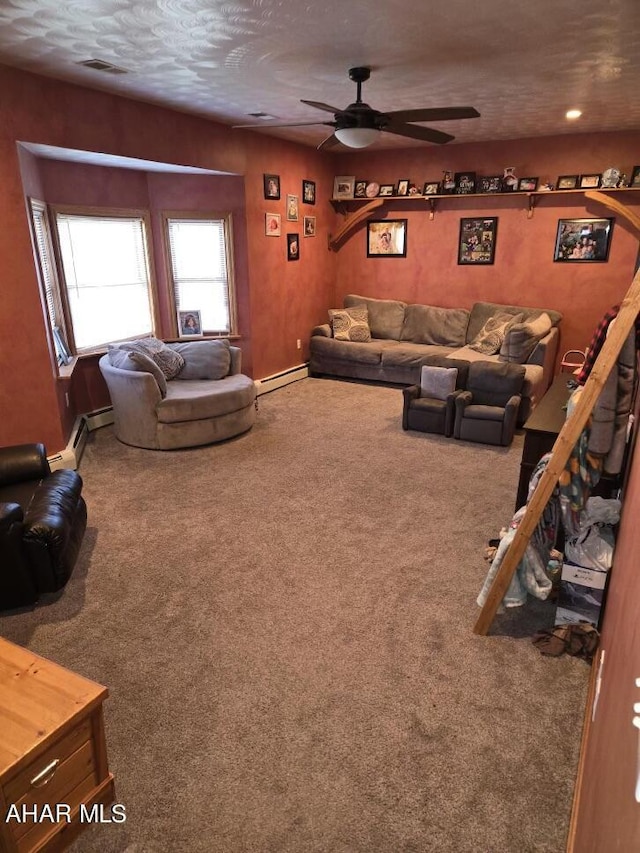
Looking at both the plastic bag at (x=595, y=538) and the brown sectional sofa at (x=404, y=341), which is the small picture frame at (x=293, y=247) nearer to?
the brown sectional sofa at (x=404, y=341)

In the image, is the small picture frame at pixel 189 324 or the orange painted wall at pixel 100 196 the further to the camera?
the small picture frame at pixel 189 324

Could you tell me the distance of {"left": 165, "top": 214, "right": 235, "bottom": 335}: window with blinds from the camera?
629 centimetres

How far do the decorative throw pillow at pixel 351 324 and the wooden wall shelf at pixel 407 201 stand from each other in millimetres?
1140

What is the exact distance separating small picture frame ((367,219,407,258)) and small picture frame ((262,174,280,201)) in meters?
1.76

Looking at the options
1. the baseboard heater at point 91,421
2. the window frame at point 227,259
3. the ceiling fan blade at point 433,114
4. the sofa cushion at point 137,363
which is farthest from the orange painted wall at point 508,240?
the sofa cushion at point 137,363

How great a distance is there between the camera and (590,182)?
639 centimetres

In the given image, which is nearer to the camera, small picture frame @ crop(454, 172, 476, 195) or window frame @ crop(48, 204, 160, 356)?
window frame @ crop(48, 204, 160, 356)

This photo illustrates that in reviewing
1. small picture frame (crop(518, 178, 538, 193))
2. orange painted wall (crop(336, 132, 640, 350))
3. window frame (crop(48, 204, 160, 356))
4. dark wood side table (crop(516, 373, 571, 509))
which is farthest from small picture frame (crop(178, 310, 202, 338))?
dark wood side table (crop(516, 373, 571, 509))

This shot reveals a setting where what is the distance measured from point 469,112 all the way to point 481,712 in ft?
10.6

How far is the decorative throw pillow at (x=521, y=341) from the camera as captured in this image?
19.4 ft

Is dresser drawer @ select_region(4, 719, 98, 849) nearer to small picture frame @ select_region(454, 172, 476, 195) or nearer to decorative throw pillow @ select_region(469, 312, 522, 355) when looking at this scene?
decorative throw pillow @ select_region(469, 312, 522, 355)

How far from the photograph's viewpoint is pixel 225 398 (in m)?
5.16

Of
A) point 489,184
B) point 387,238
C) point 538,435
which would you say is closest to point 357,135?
point 538,435

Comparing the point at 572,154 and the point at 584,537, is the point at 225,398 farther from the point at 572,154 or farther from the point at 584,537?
the point at 572,154
